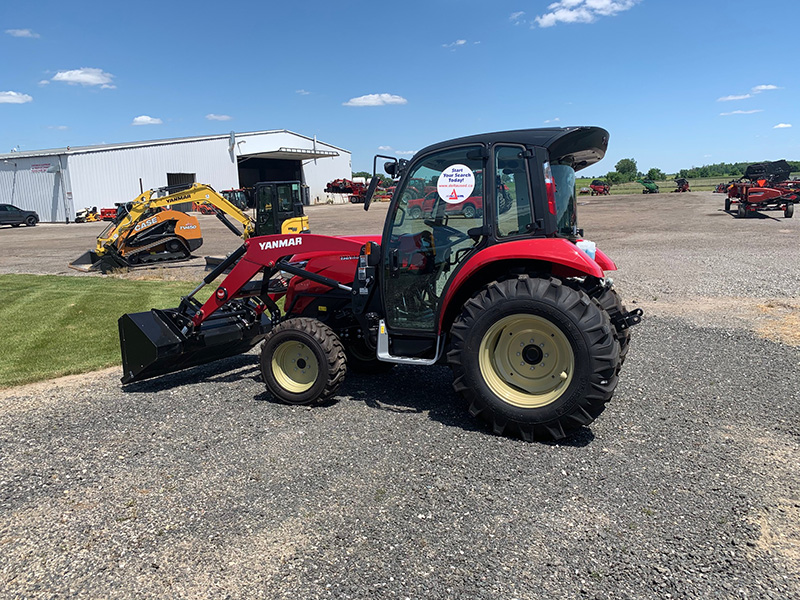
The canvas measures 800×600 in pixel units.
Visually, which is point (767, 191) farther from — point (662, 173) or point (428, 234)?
point (662, 173)

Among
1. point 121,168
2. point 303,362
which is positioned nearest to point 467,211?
point 303,362

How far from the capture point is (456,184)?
4738 millimetres

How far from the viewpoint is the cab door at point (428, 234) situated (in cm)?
472

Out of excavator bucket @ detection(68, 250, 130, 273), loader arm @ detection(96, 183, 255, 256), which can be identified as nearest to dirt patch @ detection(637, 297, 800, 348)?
loader arm @ detection(96, 183, 255, 256)

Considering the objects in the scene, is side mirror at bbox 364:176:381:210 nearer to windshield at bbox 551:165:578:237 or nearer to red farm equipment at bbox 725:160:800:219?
windshield at bbox 551:165:578:237

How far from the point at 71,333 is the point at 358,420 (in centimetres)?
580

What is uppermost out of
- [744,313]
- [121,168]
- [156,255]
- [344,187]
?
[121,168]

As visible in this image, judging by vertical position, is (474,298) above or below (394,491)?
above

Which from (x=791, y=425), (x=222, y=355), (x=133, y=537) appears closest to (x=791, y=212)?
(x=791, y=425)

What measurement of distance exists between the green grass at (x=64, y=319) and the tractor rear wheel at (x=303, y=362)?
279 centimetres

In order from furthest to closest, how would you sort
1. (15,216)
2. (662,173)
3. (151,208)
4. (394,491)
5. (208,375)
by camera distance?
(662,173)
(15,216)
(151,208)
(208,375)
(394,491)

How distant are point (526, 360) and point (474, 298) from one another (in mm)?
625

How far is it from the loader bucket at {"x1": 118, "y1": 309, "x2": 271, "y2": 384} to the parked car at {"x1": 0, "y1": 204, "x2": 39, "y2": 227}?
3963 centimetres

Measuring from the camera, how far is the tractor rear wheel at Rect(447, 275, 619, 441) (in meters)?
4.18
